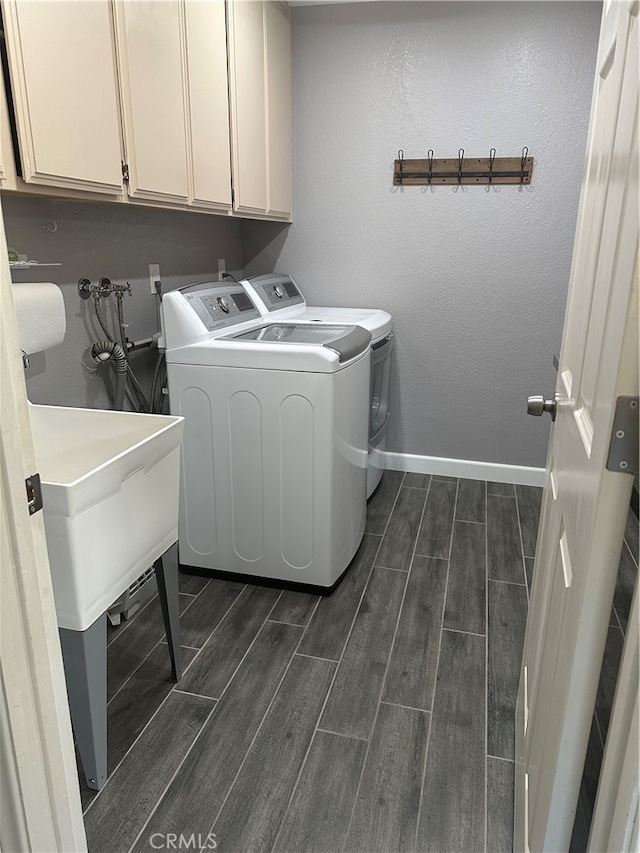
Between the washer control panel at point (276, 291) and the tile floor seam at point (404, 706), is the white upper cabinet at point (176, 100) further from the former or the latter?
the tile floor seam at point (404, 706)

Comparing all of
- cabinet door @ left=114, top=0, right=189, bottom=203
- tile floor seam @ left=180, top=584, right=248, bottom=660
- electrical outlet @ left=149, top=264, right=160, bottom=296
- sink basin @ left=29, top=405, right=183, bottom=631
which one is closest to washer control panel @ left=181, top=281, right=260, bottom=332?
electrical outlet @ left=149, top=264, right=160, bottom=296

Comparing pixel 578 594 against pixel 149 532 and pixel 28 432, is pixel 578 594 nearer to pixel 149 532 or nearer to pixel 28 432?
pixel 28 432

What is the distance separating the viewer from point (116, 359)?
2.27m

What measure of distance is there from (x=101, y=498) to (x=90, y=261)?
118 cm

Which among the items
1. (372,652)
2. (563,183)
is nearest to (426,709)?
(372,652)

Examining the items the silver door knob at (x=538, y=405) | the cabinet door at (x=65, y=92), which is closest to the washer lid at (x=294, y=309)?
the cabinet door at (x=65, y=92)

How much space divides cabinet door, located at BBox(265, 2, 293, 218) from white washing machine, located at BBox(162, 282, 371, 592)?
924mm

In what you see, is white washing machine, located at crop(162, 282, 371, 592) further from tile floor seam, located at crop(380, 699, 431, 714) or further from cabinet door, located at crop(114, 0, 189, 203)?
tile floor seam, located at crop(380, 699, 431, 714)

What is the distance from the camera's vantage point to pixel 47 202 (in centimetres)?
196

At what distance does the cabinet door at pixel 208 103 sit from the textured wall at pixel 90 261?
32 centimetres

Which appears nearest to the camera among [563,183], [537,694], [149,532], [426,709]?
[537,694]

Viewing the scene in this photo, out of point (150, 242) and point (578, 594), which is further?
point (150, 242)

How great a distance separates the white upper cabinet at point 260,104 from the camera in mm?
2498

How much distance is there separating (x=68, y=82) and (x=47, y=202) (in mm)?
488
